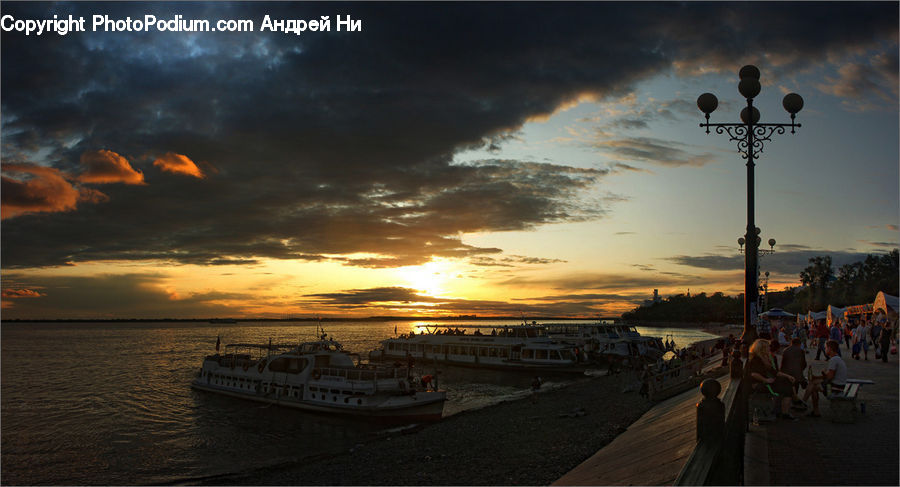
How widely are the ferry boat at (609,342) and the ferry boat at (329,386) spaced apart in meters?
33.8

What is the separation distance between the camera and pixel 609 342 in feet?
222

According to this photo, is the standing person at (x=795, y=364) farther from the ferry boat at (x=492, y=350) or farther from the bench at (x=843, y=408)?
the ferry boat at (x=492, y=350)

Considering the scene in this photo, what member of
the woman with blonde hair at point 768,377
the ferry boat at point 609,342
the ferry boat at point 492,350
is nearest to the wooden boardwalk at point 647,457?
the woman with blonde hair at point 768,377

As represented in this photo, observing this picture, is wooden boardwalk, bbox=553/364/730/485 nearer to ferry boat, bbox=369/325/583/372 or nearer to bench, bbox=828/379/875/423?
bench, bbox=828/379/875/423

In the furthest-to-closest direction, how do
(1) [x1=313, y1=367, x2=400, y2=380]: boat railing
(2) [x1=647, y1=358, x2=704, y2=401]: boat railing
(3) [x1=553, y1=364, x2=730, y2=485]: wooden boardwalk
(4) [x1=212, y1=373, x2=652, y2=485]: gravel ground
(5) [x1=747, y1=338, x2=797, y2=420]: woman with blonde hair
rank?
1. (1) [x1=313, y1=367, x2=400, y2=380]: boat railing
2. (2) [x1=647, y1=358, x2=704, y2=401]: boat railing
3. (4) [x1=212, y1=373, x2=652, y2=485]: gravel ground
4. (5) [x1=747, y1=338, x2=797, y2=420]: woman with blonde hair
5. (3) [x1=553, y1=364, x2=730, y2=485]: wooden boardwalk

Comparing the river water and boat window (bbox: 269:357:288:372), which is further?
boat window (bbox: 269:357:288:372)

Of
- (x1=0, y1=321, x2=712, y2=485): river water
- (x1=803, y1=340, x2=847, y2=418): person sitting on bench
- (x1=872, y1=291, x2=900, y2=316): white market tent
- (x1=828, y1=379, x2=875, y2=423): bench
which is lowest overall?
(x1=0, y1=321, x2=712, y2=485): river water

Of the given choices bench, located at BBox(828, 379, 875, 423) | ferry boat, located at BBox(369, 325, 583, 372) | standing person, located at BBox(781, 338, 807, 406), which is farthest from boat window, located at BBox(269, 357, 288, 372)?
bench, located at BBox(828, 379, 875, 423)

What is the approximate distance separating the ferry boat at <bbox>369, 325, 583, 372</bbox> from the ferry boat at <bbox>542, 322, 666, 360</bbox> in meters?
3.92

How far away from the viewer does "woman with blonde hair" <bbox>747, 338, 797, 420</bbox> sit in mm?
12266

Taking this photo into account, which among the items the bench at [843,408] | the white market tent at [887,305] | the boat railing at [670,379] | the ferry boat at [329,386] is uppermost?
the white market tent at [887,305]

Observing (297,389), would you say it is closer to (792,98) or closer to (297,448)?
(297,448)

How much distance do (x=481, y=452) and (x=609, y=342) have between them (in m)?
48.9

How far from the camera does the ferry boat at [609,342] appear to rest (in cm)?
6525
